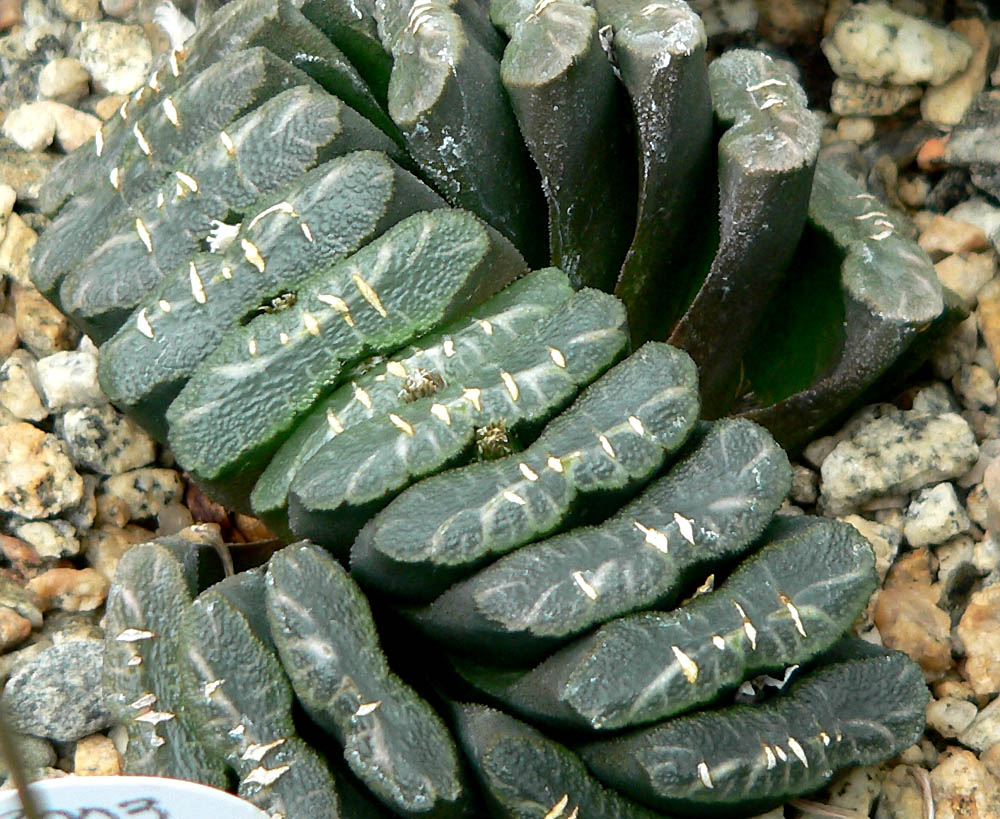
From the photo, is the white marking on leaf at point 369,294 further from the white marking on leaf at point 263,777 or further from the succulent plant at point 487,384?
the white marking on leaf at point 263,777

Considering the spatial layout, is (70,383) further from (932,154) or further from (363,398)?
(932,154)

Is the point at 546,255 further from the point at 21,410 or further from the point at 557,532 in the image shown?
the point at 21,410

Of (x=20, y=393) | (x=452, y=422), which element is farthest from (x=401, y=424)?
(x=20, y=393)

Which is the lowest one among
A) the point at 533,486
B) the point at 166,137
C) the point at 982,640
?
the point at 982,640

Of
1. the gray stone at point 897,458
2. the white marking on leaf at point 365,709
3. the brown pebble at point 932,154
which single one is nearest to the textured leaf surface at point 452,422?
the white marking on leaf at point 365,709

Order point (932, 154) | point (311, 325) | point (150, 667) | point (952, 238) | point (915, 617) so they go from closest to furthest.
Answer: point (150, 667), point (311, 325), point (915, 617), point (952, 238), point (932, 154)

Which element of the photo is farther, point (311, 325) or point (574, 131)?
point (574, 131)
